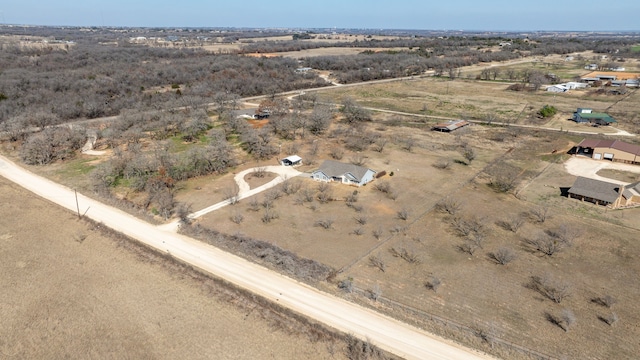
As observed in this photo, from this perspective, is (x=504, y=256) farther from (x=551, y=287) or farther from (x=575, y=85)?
(x=575, y=85)

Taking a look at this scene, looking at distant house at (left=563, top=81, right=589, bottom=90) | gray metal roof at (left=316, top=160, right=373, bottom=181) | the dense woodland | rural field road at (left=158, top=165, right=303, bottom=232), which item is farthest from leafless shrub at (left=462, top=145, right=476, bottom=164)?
distant house at (left=563, top=81, right=589, bottom=90)

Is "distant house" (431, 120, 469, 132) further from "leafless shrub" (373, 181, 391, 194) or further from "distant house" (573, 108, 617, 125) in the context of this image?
"leafless shrub" (373, 181, 391, 194)

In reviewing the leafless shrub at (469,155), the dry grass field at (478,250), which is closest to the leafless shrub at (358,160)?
the dry grass field at (478,250)

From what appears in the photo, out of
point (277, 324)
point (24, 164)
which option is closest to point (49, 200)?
point (24, 164)

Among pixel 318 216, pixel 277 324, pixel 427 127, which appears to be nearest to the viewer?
pixel 277 324

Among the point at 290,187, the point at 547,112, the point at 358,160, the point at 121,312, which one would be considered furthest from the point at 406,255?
the point at 547,112

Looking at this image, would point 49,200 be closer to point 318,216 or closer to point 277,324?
point 318,216
